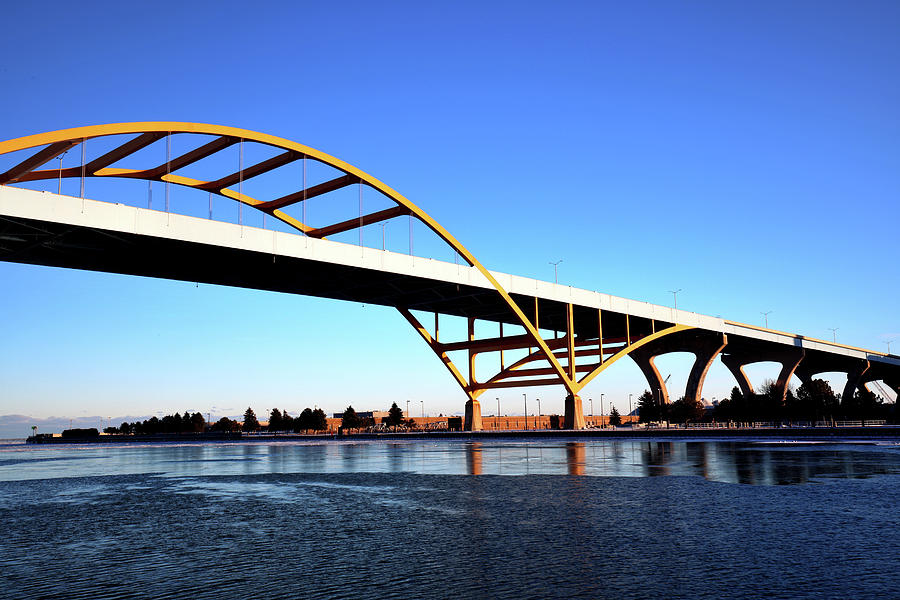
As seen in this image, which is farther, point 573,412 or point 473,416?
point 473,416

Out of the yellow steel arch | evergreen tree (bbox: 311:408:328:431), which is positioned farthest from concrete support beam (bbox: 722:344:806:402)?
evergreen tree (bbox: 311:408:328:431)

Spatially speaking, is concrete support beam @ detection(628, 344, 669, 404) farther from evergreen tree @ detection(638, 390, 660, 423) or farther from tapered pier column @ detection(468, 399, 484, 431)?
tapered pier column @ detection(468, 399, 484, 431)

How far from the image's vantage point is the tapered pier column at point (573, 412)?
78562mm

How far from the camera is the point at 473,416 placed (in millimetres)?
86562

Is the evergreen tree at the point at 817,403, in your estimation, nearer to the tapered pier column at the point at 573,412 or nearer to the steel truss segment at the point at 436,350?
the tapered pier column at the point at 573,412

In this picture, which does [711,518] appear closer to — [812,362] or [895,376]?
[812,362]

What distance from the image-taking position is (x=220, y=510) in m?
16.9

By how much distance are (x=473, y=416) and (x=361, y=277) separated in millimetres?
28679

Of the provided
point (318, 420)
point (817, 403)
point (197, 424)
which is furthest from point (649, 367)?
point (197, 424)

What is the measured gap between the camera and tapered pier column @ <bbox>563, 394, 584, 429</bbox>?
3093 inches

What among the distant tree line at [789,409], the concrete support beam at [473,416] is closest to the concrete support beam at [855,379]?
the distant tree line at [789,409]

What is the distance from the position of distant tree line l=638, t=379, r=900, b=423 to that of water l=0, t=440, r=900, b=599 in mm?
65238

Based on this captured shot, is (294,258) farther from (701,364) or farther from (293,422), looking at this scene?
(293,422)

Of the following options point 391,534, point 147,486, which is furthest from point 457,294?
point 391,534
